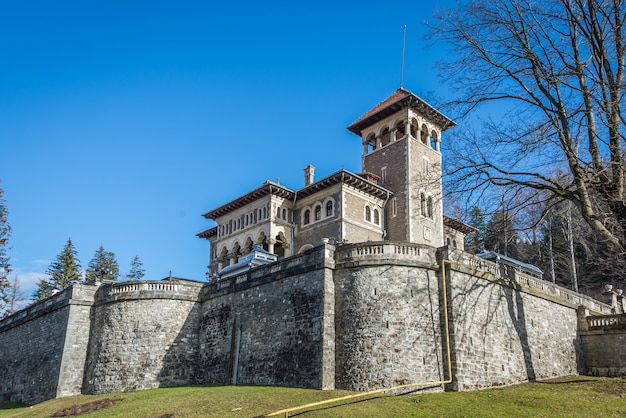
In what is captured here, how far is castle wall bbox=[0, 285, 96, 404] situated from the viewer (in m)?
29.8

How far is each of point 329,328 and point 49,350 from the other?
1715 cm

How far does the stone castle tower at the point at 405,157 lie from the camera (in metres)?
43.6

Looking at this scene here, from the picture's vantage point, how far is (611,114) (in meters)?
18.2

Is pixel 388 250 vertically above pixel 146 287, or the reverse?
pixel 388 250

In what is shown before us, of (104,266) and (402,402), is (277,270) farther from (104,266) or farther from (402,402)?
(104,266)

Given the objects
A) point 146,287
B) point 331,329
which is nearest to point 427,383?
point 331,329

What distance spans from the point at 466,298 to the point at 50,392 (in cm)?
2106

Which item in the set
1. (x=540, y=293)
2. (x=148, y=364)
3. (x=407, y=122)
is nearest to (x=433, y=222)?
(x=407, y=122)

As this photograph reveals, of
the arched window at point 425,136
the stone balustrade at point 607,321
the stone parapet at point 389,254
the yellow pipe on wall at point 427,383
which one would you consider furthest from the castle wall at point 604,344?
the arched window at point 425,136

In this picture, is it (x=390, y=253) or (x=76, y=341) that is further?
(x=76, y=341)

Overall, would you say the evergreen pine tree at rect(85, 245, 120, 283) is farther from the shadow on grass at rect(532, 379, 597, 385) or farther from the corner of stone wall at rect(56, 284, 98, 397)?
the shadow on grass at rect(532, 379, 597, 385)

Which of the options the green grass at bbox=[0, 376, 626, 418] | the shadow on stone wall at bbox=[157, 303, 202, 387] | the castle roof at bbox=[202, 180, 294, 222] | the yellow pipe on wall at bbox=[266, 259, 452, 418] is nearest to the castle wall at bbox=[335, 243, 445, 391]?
the yellow pipe on wall at bbox=[266, 259, 452, 418]

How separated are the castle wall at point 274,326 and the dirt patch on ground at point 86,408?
485 cm

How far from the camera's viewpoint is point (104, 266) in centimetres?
6994
